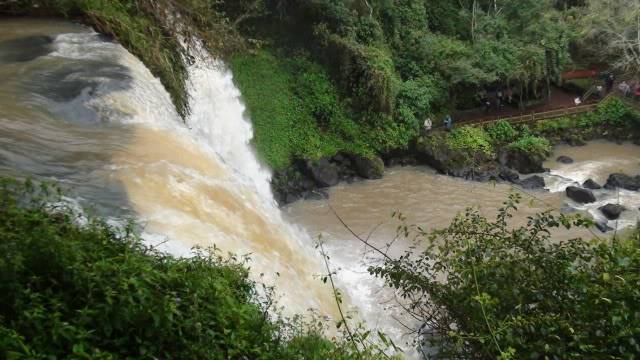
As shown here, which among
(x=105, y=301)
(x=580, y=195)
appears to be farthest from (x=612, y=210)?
(x=105, y=301)

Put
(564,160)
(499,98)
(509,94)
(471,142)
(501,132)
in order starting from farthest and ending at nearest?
(509,94) < (499,98) < (501,132) < (564,160) < (471,142)

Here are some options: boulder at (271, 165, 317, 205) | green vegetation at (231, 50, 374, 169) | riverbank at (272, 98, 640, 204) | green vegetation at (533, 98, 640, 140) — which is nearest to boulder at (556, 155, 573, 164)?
riverbank at (272, 98, 640, 204)

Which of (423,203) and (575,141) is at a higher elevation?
(423,203)

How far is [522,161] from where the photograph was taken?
1950 cm

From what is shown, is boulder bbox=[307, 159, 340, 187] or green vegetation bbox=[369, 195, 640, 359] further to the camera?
boulder bbox=[307, 159, 340, 187]

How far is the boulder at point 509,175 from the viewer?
18609 millimetres

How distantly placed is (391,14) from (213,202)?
16.4 metres

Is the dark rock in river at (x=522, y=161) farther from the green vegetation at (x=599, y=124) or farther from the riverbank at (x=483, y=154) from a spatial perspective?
the green vegetation at (x=599, y=124)

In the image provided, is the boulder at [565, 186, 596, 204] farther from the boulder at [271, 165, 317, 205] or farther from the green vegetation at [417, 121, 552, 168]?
the boulder at [271, 165, 317, 205]

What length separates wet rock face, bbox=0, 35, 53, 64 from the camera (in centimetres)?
858

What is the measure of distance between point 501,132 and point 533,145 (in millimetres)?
1367

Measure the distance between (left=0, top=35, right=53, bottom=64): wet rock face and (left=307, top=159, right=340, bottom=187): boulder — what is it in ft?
32.0

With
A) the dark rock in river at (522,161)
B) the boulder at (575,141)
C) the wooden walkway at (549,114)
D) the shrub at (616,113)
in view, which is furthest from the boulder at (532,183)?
the shrub at (616,113)

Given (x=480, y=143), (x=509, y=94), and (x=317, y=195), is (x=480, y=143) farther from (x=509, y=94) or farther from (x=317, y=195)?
(x=317, y=195)
